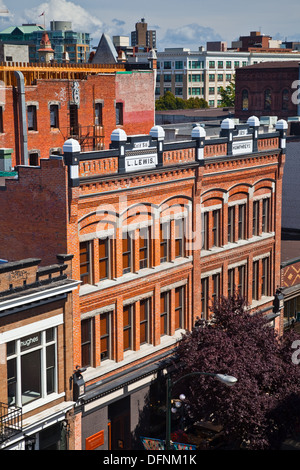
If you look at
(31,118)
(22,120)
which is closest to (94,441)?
(22,120)

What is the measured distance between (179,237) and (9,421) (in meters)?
12.7

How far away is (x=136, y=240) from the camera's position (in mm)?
31594

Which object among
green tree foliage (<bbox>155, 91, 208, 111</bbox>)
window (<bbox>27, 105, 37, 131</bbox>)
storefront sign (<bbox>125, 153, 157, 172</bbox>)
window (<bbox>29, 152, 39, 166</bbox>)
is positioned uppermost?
green tree foliage (<bbox>155, 91, 208, 111</bbox>)

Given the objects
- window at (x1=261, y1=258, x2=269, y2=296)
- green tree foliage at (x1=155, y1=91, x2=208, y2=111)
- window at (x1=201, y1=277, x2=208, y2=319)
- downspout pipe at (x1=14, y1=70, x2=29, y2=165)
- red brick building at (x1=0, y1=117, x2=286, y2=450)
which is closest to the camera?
red brick building at (x1=0, y1=117, x2=286, y2=450)

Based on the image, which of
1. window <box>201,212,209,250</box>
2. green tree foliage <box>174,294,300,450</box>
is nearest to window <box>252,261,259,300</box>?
window <box>201,212,209,250</box>

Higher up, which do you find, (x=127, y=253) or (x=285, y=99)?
(x=285, y=99)

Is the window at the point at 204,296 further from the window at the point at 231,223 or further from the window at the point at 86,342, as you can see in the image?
the window at the point at 86,342

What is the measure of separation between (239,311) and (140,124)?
31.9 meters

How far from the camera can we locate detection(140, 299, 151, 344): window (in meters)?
32.9

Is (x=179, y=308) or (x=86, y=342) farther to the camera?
(x=179, y=308)

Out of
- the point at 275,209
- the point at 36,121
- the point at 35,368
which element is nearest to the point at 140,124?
the point at 36,121

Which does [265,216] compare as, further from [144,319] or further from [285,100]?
[285,100]

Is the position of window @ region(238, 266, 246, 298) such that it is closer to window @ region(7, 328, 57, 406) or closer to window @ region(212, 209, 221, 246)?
window @ region(212, 209, 221, 246)

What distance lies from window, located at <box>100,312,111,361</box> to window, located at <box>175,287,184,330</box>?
4.98 metres
